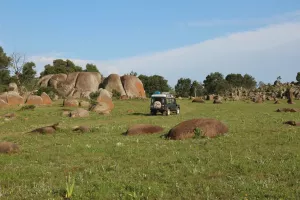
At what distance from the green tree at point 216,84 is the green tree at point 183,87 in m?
6.89

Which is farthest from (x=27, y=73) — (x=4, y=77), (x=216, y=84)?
(x=216, y=84)

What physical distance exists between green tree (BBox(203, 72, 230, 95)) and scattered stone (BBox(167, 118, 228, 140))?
109m

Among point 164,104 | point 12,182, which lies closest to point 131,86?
point 164,104

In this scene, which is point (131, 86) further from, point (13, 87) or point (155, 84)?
point (155, 84)

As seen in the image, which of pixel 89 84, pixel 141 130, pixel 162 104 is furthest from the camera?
pixel 89 84

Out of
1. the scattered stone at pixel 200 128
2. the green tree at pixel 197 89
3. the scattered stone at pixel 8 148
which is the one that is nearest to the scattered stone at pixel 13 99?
the scattered stone at pixel 8 148

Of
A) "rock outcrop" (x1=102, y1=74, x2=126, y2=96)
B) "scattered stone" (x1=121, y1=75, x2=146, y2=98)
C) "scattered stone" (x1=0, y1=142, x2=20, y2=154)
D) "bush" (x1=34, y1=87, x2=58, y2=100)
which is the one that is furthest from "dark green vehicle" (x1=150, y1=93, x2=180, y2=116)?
"scattered stone" (x1=121, y1=75, x2=146, y2=98)

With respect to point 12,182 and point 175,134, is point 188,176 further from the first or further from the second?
point 175,134

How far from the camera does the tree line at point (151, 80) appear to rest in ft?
287

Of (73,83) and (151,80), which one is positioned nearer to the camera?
(73,83)

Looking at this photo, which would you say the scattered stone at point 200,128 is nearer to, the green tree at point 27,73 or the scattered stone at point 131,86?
the scattered stone at point 131,86

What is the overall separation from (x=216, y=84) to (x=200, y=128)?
114m

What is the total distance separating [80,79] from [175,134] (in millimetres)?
68464

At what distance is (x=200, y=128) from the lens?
19859mm
